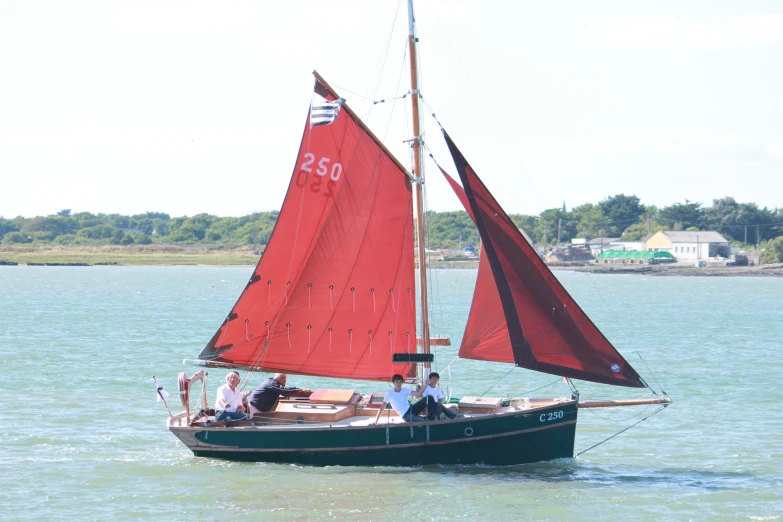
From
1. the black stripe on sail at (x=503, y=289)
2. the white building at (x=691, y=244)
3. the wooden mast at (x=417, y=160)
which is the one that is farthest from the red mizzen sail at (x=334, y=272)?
the white building at (x=691, y=244)

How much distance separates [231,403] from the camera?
2362cm

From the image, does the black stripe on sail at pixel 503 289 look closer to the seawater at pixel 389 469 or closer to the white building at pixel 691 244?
the seawater at pixel 389 469

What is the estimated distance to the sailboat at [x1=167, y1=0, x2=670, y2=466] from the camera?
23141mm

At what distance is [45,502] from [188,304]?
65185 millimetres

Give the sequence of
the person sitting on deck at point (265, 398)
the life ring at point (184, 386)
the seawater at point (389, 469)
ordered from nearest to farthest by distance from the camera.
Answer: the seawater at point (389, 469), the person sitting on deck at point (265, 398), the life ring at point (184, 386)

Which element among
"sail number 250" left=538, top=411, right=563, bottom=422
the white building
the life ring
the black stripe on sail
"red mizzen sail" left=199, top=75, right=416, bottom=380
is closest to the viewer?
"sail number 250" left=538, top=411, right=563, bottom=422

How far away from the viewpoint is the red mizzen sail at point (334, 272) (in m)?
24.5

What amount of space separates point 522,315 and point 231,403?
6812 millimetres

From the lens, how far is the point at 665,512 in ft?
68.7

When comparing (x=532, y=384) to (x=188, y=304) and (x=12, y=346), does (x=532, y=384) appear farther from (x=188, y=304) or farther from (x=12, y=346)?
(x=188, y=304)

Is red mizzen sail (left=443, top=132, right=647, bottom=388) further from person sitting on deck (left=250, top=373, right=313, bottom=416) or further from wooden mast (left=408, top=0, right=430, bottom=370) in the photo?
person sitting on deck (left=250, top=373, right=313, bottom=416)

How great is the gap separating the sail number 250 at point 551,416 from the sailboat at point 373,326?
0.03 metres

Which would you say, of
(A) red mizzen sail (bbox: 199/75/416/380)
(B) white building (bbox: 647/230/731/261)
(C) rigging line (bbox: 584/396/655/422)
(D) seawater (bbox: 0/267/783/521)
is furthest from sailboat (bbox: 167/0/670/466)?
(B) white building (bbox: 647/230/731/261)

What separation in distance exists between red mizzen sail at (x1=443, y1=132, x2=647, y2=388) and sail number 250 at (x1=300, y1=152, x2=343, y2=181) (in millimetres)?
2629
